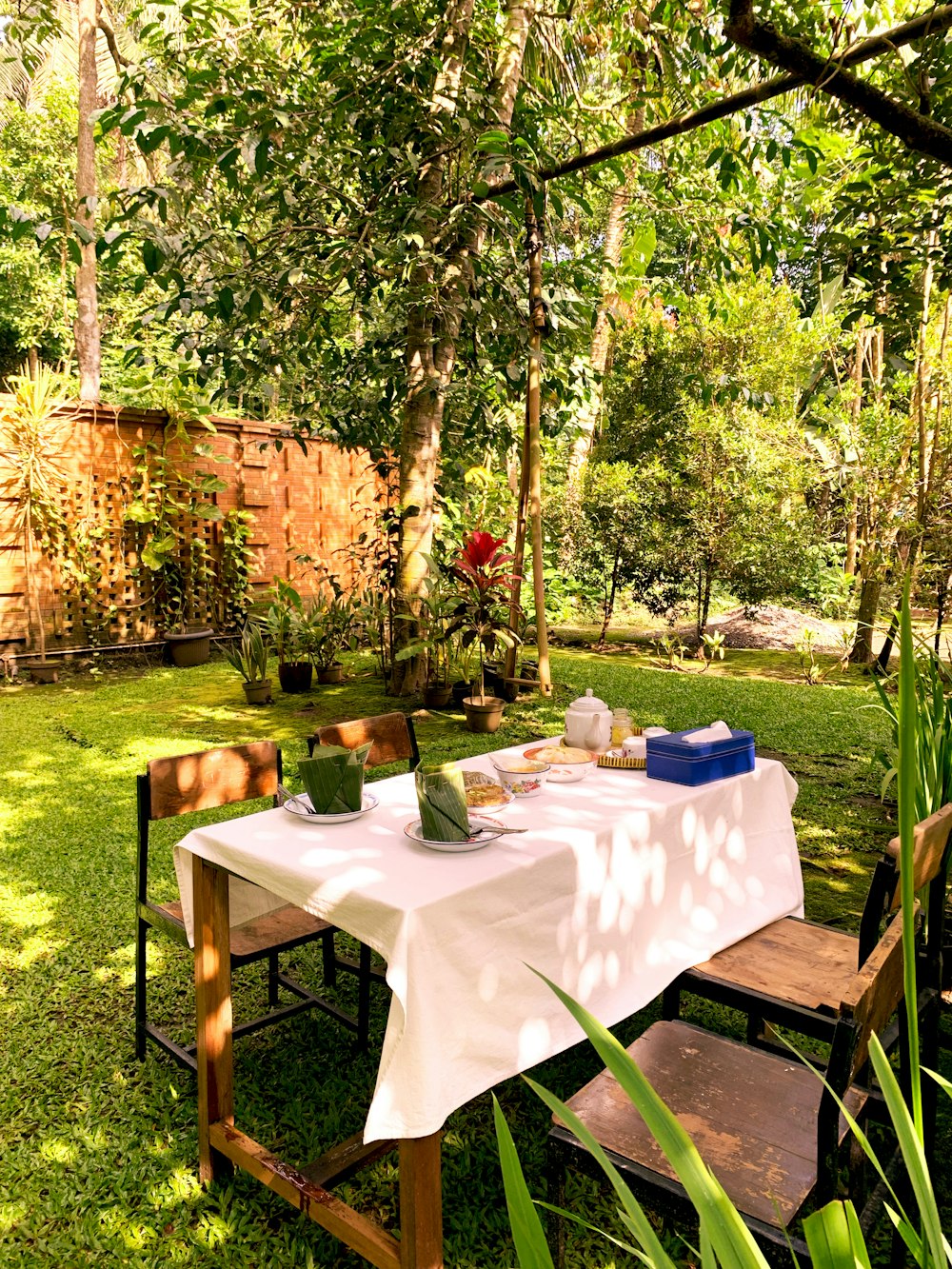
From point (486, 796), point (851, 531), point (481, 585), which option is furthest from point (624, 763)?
point (851, 531)

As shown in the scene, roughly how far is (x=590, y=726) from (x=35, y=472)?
6.46 meters

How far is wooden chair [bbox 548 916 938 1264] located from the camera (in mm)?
1221

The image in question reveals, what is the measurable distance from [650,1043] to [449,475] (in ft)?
20.4

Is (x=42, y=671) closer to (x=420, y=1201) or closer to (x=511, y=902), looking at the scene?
(x=511, y=902)

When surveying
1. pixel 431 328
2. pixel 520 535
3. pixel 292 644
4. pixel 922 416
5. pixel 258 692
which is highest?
pixel 431 328

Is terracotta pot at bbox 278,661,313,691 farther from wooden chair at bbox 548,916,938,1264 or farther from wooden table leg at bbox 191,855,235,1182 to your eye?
wooden chair at bbox 548,916,938,1264

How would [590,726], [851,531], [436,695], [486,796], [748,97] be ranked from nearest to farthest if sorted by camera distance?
[486,796]
[590,726]
[748,97]
[436,695]
[851,531]

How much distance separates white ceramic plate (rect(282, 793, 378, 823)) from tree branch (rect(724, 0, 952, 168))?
8.26 ft

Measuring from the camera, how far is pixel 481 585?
595cm

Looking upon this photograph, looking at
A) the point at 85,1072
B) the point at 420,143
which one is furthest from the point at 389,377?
the point at 85,1072

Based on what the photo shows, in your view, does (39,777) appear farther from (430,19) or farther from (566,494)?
(566,494)

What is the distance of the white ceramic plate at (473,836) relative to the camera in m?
1.79

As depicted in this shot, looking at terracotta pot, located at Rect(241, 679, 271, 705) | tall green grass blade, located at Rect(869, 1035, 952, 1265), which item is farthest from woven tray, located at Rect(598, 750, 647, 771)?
terracotta pot, located at Rect(241, 679, 271, 705)

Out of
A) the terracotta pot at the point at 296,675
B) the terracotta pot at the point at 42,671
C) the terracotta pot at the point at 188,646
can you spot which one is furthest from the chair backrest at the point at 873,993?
the terracotta pot at the point at 188,646
